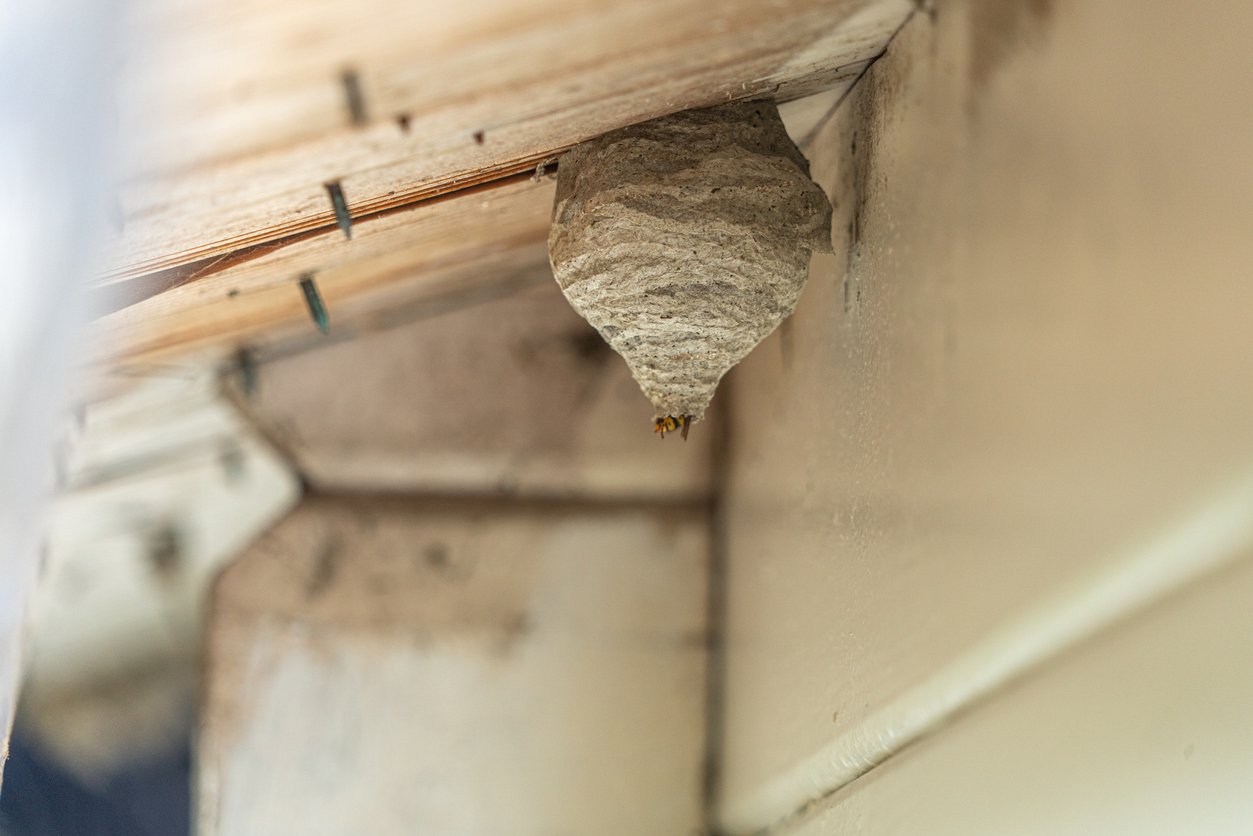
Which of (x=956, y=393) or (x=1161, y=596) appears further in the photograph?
(x=956, y=393)

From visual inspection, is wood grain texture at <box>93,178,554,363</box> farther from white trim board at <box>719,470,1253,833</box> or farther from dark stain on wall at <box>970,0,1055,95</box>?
white trim board at <box>719,470,1253,833</box>

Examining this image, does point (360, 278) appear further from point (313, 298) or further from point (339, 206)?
point (339, 206)

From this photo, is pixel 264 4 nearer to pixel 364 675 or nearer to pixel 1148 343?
pixel 1148 343

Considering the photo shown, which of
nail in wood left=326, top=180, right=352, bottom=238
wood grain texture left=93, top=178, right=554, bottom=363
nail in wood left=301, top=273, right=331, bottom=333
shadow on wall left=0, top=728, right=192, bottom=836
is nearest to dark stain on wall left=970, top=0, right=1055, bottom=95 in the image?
wood grain texture left=93, top=178, right=554, bottom=363

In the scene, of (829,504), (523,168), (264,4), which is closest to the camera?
(264,4)

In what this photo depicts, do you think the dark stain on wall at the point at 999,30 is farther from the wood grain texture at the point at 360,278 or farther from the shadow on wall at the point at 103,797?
the shadow on wall at the point at 103,797

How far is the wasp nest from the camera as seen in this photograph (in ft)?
4.72

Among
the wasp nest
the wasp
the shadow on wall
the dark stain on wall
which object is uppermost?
the dark stain on wall

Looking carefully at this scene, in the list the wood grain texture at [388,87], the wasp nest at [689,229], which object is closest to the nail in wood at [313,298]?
the wood grain texture at [388,87]

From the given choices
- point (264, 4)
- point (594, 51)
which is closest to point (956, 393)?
point (594, 51)

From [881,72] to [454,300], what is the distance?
174cm

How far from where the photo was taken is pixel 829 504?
78.5 inches

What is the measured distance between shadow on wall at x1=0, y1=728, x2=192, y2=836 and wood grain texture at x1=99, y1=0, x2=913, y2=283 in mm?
2029

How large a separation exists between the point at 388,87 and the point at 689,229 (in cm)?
60
